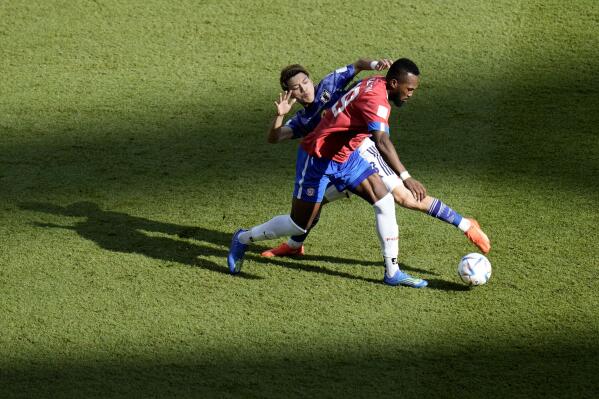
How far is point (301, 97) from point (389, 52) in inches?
129

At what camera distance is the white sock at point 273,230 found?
7.61 metres

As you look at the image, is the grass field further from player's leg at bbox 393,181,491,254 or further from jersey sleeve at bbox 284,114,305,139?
jersey sleeve at bbox 284,114,305,139

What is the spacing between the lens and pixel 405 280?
7.51 metres

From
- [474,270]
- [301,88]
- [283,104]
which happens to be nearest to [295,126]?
[301,88]

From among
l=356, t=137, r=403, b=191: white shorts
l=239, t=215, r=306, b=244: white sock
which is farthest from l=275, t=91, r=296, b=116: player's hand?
l=239, t=215, r=306, b=244: white sock

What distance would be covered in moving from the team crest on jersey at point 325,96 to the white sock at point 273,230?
38.2 inches

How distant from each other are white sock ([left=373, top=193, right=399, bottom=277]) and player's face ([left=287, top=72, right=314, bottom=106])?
1.01 meters

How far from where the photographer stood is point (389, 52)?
10.7 metres

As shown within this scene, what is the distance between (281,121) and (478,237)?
5.79 feet

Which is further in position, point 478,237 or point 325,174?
point 478,237

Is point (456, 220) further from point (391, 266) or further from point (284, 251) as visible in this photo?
point (284, 251)

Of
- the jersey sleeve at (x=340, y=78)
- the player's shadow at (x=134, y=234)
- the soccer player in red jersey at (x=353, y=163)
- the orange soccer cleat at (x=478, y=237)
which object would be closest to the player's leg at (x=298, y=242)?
the soccer player in red jersey at (x=353, y=163)

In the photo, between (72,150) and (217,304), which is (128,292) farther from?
(72,150)

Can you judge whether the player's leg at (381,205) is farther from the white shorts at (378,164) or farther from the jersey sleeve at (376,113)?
the jersey sleeve at (376,113)
